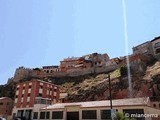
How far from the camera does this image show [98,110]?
40.6m

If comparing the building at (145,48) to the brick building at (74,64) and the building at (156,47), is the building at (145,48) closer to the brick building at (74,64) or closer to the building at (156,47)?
the building at (156,47)

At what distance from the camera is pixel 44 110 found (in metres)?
51.2

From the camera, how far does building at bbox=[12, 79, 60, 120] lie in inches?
2191

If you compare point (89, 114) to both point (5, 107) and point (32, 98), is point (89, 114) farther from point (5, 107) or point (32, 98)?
point (5, 107)

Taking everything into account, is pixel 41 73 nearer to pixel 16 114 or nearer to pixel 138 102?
pixel 16 114

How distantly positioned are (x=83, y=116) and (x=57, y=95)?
25963mm

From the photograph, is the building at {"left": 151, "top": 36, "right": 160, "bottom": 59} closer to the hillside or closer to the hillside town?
the hillside town

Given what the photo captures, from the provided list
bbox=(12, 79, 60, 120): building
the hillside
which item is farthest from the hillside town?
the hillside

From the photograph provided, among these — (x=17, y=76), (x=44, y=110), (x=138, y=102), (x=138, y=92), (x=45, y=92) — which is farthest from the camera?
(x=17, y=76)

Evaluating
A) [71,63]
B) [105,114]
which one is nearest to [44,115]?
[105,114]

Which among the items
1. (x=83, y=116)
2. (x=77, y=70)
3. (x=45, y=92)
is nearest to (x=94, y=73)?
(x=77, y=70)

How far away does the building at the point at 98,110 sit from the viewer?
3582 cm

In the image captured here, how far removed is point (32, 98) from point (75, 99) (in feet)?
57.5

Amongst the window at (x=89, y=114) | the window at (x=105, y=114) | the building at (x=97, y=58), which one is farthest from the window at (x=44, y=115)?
the building at (x=97, y=58)
